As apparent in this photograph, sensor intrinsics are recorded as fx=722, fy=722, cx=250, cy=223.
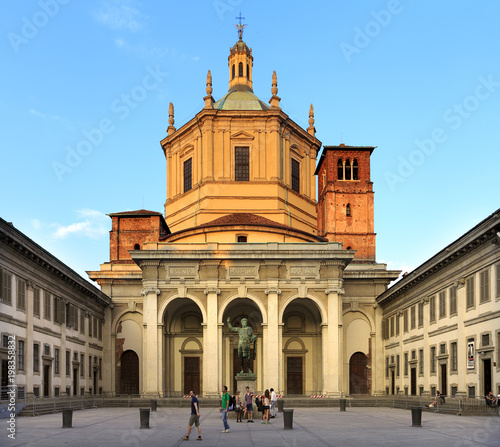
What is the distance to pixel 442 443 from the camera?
66.8 feet

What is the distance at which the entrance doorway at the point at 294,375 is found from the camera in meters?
59.9

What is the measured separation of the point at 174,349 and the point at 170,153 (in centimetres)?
1931

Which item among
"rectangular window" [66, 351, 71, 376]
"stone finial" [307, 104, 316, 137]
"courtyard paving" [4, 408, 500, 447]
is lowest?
"courtyard paving" [4, 408, 500, 447]

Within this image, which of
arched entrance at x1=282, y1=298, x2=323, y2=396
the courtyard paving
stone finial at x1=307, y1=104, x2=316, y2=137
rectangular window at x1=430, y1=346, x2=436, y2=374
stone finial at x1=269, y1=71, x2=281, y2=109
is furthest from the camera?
stone finial at x1=307, y1=104, x2=316, y2=137

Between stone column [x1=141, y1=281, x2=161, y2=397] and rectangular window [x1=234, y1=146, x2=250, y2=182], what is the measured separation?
14.6 metres

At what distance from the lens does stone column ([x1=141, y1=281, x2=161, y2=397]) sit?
5303 cm

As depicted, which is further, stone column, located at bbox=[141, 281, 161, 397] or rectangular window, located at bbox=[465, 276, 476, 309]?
stone column, located at bbox=[141, 281, 161, 397]

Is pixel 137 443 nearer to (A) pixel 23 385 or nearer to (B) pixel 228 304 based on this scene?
(A) pixel 23 385

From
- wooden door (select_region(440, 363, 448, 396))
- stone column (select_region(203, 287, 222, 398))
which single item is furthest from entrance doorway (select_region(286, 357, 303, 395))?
wooden door (select_region(440, 363, 448, 396))

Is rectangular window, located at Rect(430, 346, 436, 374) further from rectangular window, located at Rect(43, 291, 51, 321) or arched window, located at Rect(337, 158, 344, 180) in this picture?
Result: arched window, located at Rect(337, 158, 344, 180)

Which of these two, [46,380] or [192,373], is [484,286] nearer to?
[46,380]

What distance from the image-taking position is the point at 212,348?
176 feet

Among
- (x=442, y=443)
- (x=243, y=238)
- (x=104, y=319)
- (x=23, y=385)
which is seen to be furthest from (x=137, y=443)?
(x=104, y=319)

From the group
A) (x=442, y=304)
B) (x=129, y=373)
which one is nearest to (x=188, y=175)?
(x=129, y=373)
